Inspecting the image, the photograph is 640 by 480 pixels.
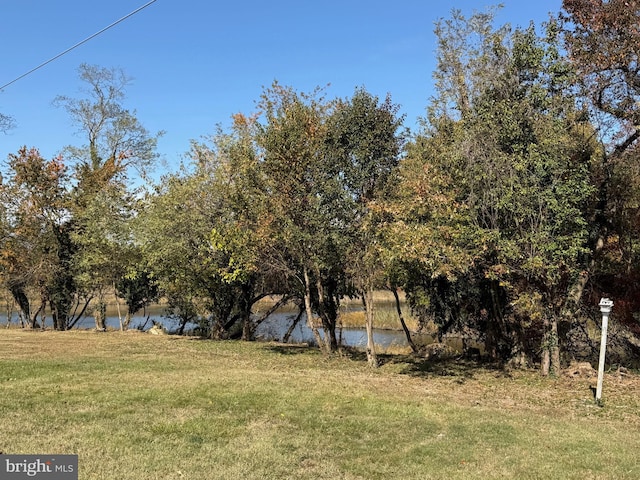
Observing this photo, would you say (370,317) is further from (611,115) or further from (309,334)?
(309,334)

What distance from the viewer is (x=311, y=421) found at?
23.1 ft

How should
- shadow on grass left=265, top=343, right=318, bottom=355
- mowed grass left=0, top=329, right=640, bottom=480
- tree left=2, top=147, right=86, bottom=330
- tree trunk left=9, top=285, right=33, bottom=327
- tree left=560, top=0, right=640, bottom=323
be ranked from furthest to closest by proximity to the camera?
tree trunk left=9, top=285, right=33, bottom=327, tree left=2, top=147, right=86, bottom=330, shadow on grass left=265, top=343, right=318, bottom=355, tree left=560, top=0, right=640, bottom=323, mowed grass left=0, top=329, right=640, bottom=480

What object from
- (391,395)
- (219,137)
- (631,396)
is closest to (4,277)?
(219,137)

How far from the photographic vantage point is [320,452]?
571 centimetres

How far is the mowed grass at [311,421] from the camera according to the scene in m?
5.25

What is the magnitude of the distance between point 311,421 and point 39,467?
3.38 m

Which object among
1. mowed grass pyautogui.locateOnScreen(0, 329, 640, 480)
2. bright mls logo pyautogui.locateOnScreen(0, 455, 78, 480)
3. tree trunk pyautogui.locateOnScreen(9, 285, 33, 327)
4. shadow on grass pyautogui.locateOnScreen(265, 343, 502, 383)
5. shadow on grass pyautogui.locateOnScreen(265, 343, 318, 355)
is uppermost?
tree trunk pyautogui.locateOnScreen(9, 285, 33, 327)

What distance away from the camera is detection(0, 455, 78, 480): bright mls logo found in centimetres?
454

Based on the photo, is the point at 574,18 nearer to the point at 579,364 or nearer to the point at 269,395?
the point at 579,364

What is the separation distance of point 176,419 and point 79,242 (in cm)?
1818

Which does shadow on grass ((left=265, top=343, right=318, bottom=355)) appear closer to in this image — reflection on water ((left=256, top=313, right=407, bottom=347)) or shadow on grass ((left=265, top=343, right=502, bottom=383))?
shadow on grass ((left=265, top=343, right=502, bottom=383))

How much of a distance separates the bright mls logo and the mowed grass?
0.17m

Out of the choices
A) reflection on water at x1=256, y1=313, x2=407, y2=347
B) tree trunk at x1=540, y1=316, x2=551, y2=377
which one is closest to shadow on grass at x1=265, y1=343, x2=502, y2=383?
tree trunk at x1=540, y1=316, x2=551, y2=377

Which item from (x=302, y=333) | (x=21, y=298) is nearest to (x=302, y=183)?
(x=302, y=333)
